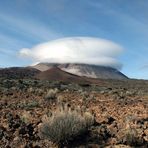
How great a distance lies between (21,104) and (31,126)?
439 centimetres

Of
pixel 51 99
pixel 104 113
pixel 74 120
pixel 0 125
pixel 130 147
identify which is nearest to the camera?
pixel 130 147

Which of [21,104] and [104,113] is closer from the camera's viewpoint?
[104,113]

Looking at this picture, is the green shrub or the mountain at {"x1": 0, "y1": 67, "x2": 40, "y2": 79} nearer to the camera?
the green shrub

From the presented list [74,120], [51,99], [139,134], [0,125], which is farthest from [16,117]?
[51,99]

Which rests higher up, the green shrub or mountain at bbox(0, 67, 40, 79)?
mountain at bbox(0, 67, 40, 79)

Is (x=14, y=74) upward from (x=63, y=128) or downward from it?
upward

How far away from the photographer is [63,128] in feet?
33.6

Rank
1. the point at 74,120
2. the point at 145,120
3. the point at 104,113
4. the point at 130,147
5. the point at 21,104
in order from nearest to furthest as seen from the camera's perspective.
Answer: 1. the point at 130,147
2. the point at 74,120
3. the point at 145,120
4. the point at 104,113
5. the point at 21,104

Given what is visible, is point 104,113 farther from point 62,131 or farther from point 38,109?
point 62,131

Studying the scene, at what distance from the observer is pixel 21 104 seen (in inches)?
622

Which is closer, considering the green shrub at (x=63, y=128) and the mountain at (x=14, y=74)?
the green shrub at (x=63, y=128)

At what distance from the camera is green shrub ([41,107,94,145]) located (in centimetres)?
1016

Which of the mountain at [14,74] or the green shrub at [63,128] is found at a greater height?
the mountain at [14,74]

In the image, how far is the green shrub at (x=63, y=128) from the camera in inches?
400
